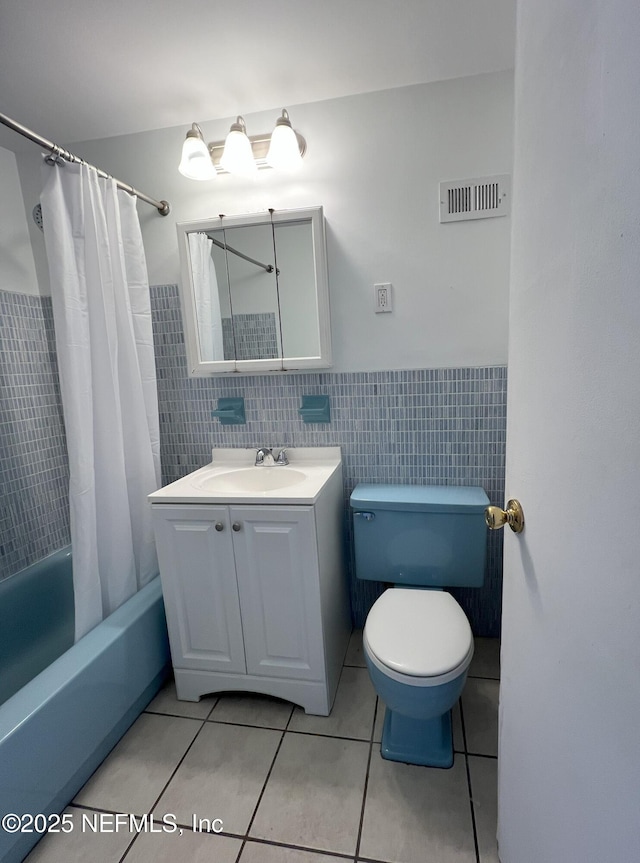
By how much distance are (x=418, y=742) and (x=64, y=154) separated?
87.6 inches

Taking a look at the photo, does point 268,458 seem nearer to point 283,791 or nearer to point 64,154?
point 283,791

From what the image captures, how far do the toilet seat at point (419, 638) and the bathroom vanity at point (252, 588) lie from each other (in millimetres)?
227

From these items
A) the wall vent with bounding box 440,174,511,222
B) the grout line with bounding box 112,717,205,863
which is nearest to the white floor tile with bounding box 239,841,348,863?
the grout line with bounding box 112,717,205,863

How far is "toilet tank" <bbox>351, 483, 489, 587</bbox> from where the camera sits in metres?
1.53

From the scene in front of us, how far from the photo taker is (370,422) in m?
1.74

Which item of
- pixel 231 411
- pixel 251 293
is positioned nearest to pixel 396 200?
pixel 251 293

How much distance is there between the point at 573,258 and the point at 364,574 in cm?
138

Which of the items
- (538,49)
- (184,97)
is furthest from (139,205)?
(538,49)

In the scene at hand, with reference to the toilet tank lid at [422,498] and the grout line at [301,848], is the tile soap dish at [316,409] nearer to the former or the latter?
the toilet tank lid at [422,498]

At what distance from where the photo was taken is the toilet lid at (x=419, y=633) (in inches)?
45.4

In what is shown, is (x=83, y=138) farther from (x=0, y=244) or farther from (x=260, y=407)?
(x=260, y=407)

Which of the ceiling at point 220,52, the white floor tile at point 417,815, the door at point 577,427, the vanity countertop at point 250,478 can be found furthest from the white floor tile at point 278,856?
the ceiling at point 220,52

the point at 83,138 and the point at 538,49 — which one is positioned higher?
the point at 83,138

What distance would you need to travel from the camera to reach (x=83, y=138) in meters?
1.76
